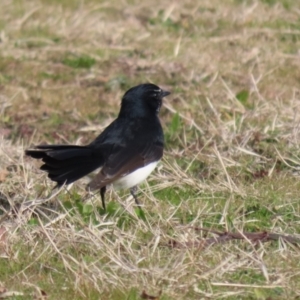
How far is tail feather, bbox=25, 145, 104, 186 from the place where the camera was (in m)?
6.61

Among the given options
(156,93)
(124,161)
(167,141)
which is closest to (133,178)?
(124,161)

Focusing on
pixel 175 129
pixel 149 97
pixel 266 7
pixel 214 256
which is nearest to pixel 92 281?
pixel 214 256

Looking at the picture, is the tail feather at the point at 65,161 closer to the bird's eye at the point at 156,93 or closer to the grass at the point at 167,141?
the grass at the point at 167,141

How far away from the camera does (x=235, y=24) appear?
12.7m

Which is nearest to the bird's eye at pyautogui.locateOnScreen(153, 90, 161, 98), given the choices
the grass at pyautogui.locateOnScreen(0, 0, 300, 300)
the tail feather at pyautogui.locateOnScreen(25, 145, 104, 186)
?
the grass at pyautogui.locateOnScreen(0, 0, 300, 300)

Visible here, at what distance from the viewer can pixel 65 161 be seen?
22.0 ft

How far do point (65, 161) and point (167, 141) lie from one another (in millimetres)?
2325

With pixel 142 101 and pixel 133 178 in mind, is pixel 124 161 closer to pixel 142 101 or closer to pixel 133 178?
pixel 133 178

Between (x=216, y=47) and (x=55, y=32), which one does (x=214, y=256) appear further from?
(x=55, y=32)

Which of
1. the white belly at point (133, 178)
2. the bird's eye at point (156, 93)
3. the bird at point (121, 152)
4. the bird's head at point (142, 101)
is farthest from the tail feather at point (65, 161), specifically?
the bird's eye at point (156, 93)

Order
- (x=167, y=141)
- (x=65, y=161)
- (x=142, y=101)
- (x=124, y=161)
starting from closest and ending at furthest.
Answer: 1. (x=65, y=161)
2. (x=124, y=161)
3. (x=142, y=101)
4. (x=167, y=141)

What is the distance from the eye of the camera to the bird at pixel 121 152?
666cm

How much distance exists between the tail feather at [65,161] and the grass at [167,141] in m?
0.24

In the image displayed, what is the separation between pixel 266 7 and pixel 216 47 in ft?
5.64
